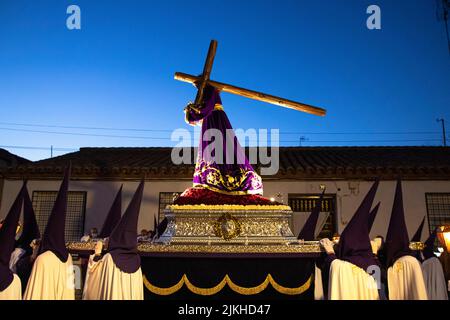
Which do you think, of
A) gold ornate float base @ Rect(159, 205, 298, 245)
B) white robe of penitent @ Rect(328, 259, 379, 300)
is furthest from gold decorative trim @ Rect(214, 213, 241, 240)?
white robe of penitent @ Rect(328, 259, 379, 300)

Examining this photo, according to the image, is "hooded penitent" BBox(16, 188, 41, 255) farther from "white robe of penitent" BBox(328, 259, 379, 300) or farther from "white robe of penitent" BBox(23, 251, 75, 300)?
"white robe of penitent" BBox(328, 259, 379, 300)

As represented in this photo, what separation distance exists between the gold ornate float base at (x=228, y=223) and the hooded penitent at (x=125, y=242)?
927mm

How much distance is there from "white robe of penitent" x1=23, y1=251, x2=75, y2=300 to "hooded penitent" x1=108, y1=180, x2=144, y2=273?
1.87ft

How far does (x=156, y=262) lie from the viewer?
543 cm

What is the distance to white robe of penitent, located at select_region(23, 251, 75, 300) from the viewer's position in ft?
13.2

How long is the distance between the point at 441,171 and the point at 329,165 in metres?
3.37

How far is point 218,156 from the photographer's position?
20.3ft

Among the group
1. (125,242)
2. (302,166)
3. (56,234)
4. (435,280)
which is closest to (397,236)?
(435,280)

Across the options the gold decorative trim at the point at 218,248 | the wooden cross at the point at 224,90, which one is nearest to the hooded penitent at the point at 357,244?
the gold decorative trim at the point at 218,248

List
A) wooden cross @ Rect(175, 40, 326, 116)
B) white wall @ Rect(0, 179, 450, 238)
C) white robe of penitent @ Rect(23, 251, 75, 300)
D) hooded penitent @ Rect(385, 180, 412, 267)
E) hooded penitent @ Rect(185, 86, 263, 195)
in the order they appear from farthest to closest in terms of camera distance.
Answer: white wall @ Rect(0, 179, 450, 238), wooden cross @ Rect(175, 40, 326, 116), hooded penitent @ Rect(185, 86, 263, 195), hooded penitent @ Rect(385, 180, 412, 267), white robe of penitent @ Rect(23, 251, 75, 300)

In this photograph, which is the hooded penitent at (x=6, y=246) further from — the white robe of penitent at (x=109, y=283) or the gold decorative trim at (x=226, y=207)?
the gold decorative trim at (x=226, y=207)

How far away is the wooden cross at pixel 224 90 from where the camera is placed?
6.25 metres

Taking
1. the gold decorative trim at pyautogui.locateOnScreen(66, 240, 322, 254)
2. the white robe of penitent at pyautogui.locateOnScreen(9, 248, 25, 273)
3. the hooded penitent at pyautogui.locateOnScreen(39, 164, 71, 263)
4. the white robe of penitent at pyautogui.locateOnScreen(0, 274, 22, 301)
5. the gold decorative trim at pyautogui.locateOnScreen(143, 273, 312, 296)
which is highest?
the hooded penitent at pyautogui.locateOnScreen(39, 164, 71, 263)

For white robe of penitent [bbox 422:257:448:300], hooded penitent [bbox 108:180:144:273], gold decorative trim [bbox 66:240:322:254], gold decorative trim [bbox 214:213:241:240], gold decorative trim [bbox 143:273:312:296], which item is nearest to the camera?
hooded penitent [bbox 108:180:144:273]
